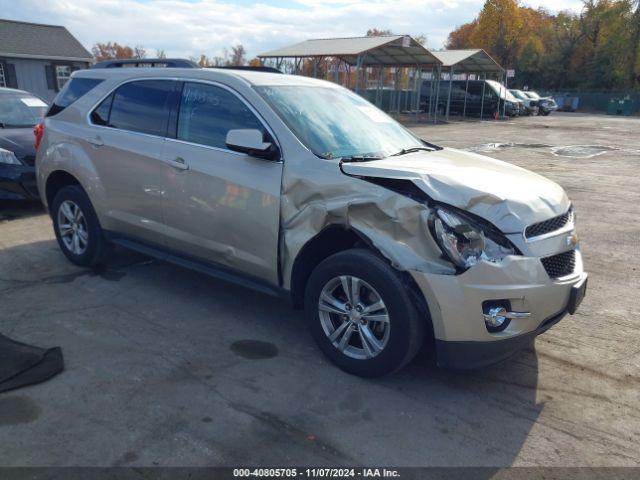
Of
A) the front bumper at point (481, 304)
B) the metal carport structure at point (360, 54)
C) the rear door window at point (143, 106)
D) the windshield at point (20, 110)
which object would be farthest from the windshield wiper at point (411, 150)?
the metal carport structure at point (360, 54)

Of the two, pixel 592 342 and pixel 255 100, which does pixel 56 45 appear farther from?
pixel 592 342

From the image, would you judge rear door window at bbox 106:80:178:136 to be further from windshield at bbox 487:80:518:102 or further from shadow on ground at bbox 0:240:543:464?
windshield at bbox 487:80:518:102

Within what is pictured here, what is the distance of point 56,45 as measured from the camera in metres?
28.3

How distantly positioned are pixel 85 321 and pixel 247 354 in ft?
4.71

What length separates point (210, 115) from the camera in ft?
14.3

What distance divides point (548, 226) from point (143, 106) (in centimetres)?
346

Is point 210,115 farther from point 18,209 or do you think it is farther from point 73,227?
point 18,209

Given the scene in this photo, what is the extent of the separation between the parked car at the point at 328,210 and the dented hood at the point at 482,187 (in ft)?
0.04

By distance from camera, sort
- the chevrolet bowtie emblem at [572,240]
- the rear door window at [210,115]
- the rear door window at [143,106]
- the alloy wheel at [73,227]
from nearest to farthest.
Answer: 1. the chevrolet bowtie emblem at [572,240]
2. the rear door window at [210,115]
3. the rear door window at [143,106]
4. the alloy wheel at [73,227]

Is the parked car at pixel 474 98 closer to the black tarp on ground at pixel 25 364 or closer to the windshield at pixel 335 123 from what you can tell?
the windshield at pixel 335 123

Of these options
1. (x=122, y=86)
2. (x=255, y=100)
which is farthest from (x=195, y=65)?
(x=255, y=100)

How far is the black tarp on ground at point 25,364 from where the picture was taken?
3.48m

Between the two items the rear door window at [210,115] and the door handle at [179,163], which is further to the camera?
the door handle at [179,163]

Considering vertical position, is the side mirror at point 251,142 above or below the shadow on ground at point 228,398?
above
